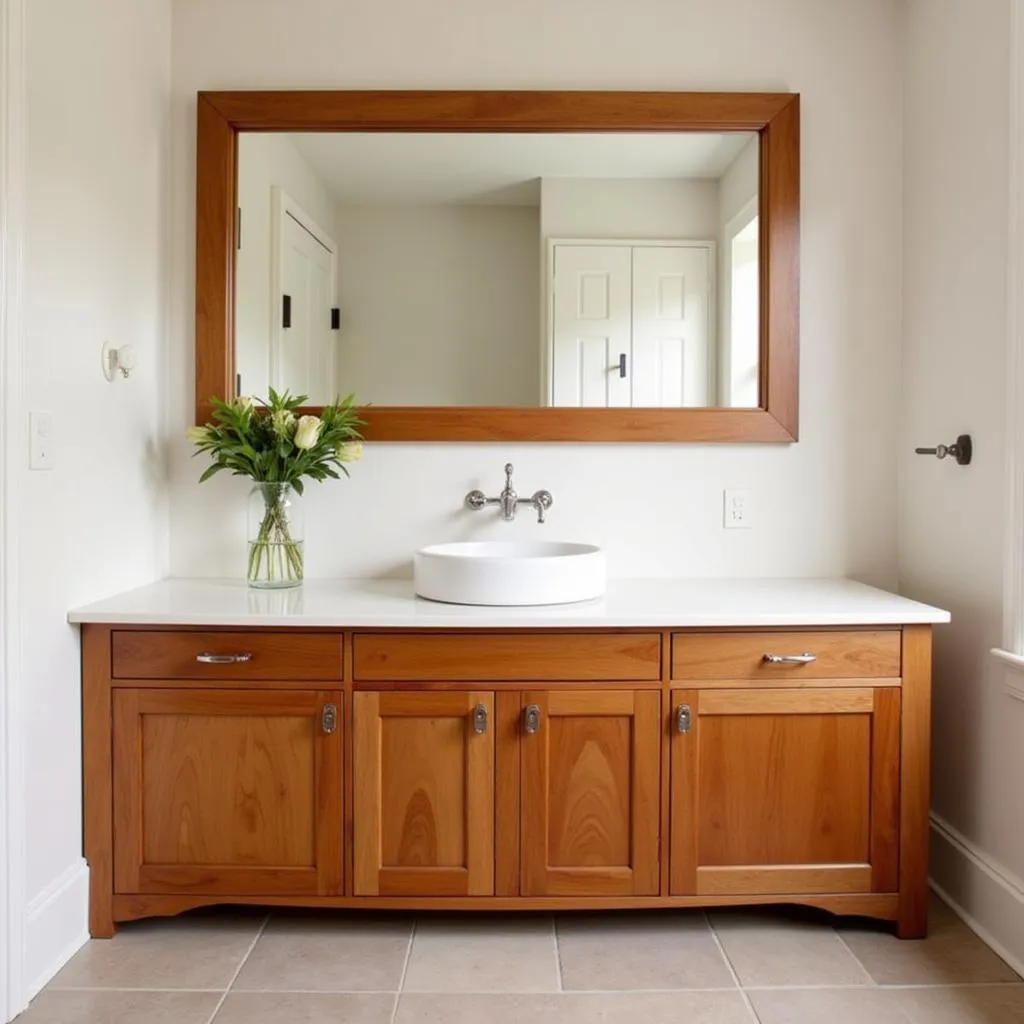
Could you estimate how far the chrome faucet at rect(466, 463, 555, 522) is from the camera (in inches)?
92.6

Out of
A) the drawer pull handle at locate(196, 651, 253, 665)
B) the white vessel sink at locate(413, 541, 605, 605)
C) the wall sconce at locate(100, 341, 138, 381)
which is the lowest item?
the drawer pull handle at locate(196, 651, 253, 665)

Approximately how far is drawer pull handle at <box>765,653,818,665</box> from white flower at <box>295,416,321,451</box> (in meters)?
1.16

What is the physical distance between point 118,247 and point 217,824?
134 centimetres

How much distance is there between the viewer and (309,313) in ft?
7.79

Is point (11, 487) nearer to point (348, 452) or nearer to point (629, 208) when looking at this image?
point (348, 452)

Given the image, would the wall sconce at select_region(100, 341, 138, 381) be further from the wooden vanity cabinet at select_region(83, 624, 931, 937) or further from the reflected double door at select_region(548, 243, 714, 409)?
the reflected double door at select_region(548, 243, 714, 409)

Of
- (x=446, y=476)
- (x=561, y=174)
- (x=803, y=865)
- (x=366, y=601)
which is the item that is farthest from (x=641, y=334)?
(x=803, y=865)

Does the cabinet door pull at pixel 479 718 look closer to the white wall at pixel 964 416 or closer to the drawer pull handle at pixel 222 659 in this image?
the drawer pull handle at pixel 222 659

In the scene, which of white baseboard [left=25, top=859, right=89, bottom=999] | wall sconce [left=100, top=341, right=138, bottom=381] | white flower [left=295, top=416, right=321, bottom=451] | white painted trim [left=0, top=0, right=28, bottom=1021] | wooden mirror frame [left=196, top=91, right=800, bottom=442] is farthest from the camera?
wooden mirror frame [left=196, top=91, right=800, bottom=442]

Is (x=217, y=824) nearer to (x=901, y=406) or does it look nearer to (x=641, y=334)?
(x=641, y=334)

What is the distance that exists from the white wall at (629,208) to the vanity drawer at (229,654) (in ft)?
4.05

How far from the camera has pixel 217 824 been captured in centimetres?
192

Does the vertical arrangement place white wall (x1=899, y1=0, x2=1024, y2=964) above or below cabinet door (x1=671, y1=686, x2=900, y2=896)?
above

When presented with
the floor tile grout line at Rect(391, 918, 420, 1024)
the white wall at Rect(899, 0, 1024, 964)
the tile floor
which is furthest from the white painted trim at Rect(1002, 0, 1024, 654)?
the floor tile grout line at Rect(391, 918, 420, 1024)
